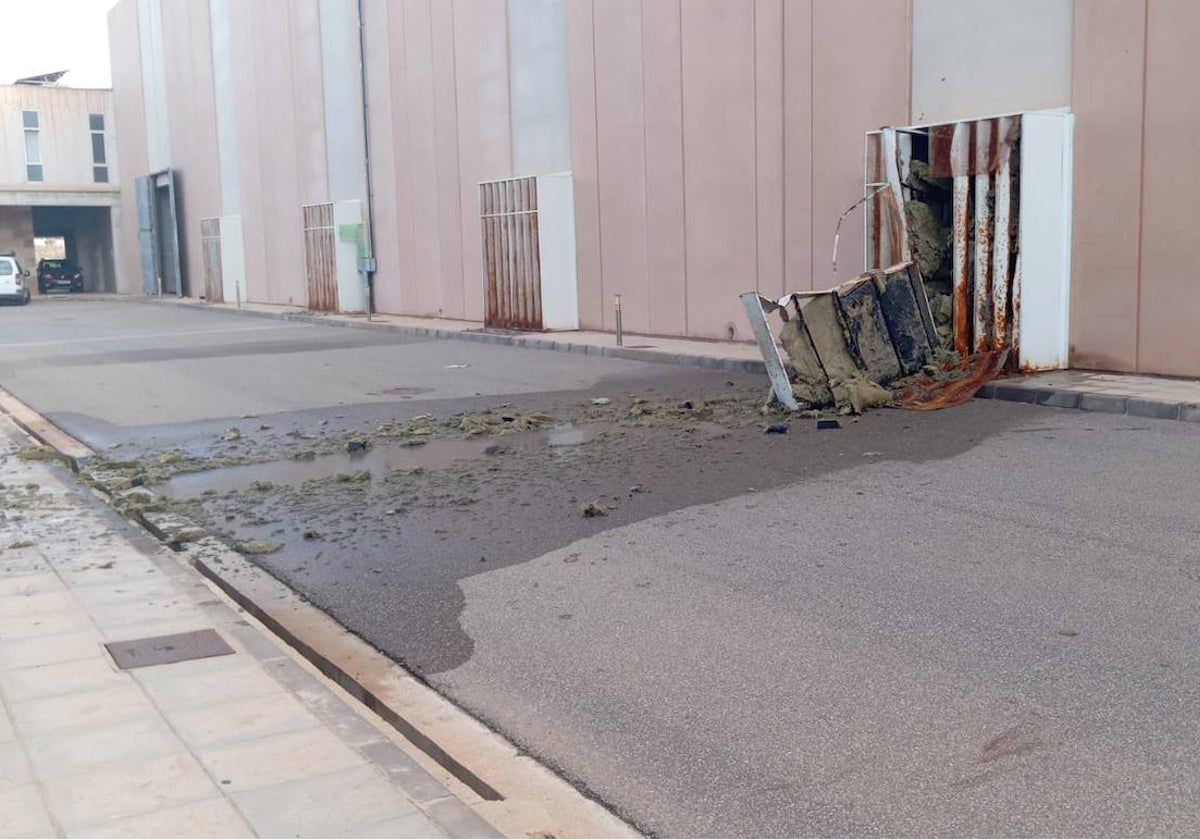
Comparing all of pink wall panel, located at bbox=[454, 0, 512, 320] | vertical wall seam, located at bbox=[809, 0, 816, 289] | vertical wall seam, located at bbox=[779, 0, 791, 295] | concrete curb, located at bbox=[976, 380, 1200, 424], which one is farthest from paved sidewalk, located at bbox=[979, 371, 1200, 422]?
pink wall panel, located at bbox=[454, 0, 512, 320]

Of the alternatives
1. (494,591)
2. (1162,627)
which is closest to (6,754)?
(494,591)

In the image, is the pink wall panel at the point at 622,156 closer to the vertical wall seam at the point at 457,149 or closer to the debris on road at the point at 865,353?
the vertical wall seam at the point at 457,149

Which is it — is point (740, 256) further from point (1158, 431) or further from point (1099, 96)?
point (1158, 431)

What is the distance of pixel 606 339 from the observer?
70.1 ft

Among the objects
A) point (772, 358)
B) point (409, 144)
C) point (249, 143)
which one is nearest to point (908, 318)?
point (772, 358)

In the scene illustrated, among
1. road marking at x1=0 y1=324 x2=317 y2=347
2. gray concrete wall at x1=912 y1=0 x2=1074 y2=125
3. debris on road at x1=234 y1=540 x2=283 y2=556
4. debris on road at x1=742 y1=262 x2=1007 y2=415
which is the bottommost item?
Result: debris on road at x1=234 y1=540 x2=283 y2=556

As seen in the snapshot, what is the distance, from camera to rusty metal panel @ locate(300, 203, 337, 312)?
34.0 metres

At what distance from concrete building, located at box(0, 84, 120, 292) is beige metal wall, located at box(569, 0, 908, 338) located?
127 feet

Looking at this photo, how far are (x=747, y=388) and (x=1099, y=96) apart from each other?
15.8 ft

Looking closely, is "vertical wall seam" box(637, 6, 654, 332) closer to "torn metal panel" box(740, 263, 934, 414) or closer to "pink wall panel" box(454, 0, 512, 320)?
"pink wall panel" box(454, 0, 512, 320)

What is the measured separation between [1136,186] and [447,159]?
58.2 ft

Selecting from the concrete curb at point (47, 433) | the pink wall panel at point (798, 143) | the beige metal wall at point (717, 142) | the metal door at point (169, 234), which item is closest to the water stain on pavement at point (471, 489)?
the concrete curb at point (47, 433)

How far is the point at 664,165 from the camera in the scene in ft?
68.1

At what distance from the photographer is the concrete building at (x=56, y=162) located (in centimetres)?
5450
